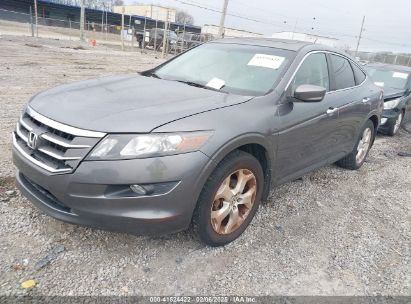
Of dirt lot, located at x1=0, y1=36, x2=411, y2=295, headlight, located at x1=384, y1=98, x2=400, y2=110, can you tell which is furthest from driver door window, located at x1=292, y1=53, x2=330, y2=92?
headlight, located at x1=384, y1=98, x2=400, y2=110

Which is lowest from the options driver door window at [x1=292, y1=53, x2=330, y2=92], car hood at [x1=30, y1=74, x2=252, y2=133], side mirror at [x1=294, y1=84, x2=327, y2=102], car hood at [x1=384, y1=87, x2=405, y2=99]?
car hood at [x1=384, y1=87, x2=405, y2=99]

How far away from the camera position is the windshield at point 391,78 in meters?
8.14

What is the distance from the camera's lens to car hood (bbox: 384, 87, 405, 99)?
7.53 m

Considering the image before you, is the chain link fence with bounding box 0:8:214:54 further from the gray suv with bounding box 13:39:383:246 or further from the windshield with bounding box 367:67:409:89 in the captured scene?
the gray suv with bounding box 13:39:383:246

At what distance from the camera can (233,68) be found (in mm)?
3516

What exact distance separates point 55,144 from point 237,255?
163 cm

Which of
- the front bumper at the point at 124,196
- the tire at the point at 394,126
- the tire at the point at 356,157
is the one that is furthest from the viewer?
the tire at the point at 394,126

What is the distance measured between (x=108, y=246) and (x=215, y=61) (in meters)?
2.10

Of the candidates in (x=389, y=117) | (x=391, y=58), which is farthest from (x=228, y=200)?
(x=391, y=58)

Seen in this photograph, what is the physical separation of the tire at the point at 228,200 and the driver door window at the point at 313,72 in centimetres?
95

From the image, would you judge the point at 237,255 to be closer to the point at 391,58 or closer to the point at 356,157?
the point at 356,157

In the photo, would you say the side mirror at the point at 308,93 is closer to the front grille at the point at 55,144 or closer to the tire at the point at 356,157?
the front grille at the point at 55,144

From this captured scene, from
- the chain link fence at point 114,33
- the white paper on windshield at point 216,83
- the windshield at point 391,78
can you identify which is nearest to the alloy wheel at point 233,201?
the white paper on windshield at point 216,83

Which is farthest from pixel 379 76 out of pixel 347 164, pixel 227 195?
pixel 227 195
